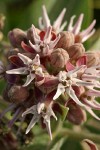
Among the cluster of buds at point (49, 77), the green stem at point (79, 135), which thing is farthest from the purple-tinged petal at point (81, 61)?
the green stem at point (79, 135)

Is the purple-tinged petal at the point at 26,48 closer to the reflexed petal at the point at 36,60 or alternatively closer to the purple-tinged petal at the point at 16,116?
the reflexed petal at the point at 36,60

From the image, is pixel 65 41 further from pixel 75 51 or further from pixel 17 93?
pixel 17 93

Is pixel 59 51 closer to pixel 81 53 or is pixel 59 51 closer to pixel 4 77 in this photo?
pixel 81 53

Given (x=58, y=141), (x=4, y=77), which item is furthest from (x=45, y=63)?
(x=58, y=141)

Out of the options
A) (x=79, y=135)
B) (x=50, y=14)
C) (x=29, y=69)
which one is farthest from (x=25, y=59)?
(x=50, y=14)

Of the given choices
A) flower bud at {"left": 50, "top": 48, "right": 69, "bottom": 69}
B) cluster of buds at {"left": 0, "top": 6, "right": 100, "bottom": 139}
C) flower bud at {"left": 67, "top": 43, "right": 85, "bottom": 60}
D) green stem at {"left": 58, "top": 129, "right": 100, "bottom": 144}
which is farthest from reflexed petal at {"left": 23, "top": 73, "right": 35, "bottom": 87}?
green stem at {"left": 58, "top": 129, "right": 100, "bottom": 144}

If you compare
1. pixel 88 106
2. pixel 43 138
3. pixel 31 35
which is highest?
pixel 31 35
